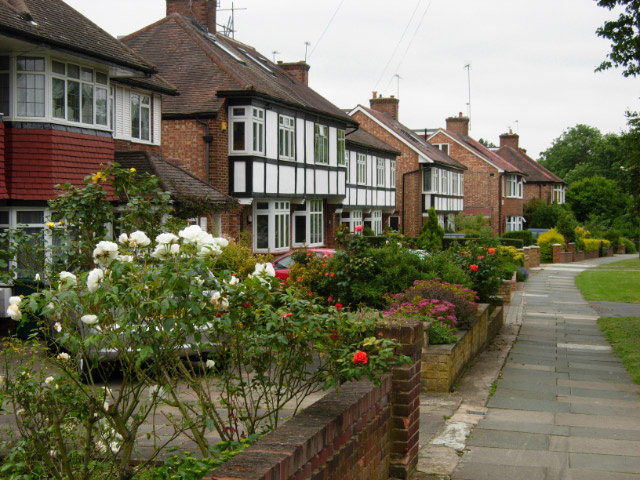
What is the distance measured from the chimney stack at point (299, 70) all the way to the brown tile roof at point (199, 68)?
6092mm

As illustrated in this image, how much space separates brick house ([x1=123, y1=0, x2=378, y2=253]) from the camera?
2448 cm

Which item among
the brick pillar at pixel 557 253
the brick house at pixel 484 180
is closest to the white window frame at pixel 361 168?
the brick pillar at pixel 557 253

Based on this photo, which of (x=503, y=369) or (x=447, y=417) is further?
(x=503, y=369)

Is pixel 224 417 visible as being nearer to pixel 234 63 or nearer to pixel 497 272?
pixel 497 272

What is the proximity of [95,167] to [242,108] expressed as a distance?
28.1ft

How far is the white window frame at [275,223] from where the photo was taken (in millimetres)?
26484

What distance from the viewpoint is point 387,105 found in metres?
52.4

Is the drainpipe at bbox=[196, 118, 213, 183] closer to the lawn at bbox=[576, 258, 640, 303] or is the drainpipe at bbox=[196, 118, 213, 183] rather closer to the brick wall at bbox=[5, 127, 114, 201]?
the brick wall at bbox=[5, 127, 114, 201]

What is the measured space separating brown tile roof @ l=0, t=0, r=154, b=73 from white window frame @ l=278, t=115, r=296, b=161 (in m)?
9.18

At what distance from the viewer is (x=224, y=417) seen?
779 cm

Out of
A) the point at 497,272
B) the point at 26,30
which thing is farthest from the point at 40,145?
the point at 497,272

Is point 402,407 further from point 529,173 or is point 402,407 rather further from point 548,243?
point 529,173

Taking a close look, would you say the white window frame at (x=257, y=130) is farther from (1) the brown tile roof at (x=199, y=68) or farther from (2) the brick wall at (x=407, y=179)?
(2) the brick wall at (x=407, y=179)

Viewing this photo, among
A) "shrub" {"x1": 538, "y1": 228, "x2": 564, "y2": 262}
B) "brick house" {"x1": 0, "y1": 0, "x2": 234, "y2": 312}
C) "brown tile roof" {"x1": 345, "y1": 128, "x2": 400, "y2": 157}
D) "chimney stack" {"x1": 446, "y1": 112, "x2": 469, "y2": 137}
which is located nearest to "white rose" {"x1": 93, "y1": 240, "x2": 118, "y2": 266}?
"brick house" {"x1": 0, "y1": 0, "x2": 234, "y2": 312}
